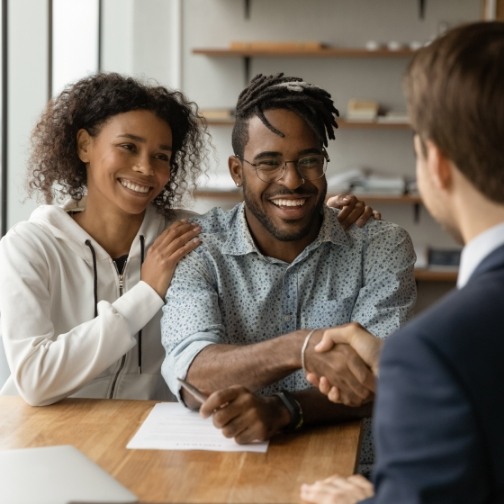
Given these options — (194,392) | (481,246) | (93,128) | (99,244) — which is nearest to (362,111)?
(93,128)

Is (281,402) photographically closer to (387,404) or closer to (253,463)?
(253,463)

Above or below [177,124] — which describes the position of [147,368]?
below

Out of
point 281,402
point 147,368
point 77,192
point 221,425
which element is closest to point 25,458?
point 221,425

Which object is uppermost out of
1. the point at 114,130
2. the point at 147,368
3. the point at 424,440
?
the point at 114,130

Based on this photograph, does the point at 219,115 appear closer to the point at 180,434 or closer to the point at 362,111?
the point at 362,111

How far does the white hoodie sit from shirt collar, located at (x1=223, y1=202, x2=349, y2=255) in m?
0.21

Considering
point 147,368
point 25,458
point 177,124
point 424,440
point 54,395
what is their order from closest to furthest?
point 424,440
point 25,458
point 54,395
point 147,368
point 177,124

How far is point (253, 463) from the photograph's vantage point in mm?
1617

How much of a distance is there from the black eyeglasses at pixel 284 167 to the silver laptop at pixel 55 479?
2.63 ft

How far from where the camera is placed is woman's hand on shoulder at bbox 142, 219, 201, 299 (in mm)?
2186

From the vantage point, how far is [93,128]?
242 cm

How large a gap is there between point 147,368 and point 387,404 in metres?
1.32

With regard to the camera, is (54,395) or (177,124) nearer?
(54,395)

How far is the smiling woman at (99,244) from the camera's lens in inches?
80.3
